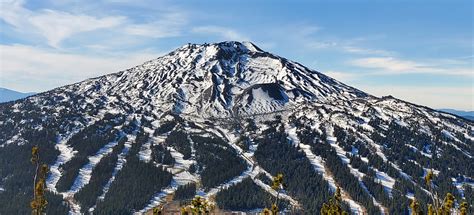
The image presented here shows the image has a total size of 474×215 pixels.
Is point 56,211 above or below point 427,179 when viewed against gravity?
below

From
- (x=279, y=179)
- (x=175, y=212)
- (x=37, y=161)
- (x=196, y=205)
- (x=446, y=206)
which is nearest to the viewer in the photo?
(x=37, y=161)

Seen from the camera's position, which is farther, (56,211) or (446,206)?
(56,211)

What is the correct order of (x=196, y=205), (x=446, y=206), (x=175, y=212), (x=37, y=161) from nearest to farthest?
(x=37, y=161), (x=446, y=206), (x=196, y=205), (x=175, y=212)

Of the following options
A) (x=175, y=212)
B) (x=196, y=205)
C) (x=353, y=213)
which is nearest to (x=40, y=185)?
(x=196, y=205)

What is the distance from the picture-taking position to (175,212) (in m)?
195

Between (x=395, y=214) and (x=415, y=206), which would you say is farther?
(x=395, y=214)

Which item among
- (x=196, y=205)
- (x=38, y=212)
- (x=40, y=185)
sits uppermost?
(x=40, y=185)

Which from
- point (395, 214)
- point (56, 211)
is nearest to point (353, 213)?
point (395, 214)

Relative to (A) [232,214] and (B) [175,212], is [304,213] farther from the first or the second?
(B) [175,212]

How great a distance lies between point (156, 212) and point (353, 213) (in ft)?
580

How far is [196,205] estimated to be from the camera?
42062 mm

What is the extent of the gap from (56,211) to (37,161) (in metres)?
192

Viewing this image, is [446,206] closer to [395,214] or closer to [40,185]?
[40,185]

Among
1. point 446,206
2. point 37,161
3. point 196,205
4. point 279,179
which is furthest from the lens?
A: point 196,205
